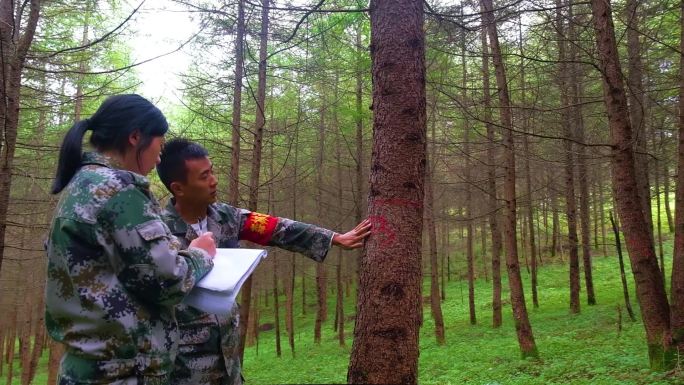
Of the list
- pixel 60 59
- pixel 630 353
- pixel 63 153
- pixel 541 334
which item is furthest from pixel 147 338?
pixel 541 334

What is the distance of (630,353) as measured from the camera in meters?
8.27

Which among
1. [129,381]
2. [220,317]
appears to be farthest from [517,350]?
[129,381]

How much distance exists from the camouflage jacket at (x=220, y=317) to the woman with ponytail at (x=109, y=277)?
0.59 meters

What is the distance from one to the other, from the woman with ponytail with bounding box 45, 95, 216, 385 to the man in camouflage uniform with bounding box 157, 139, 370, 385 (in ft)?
1.95

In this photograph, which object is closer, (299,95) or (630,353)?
(630,353)

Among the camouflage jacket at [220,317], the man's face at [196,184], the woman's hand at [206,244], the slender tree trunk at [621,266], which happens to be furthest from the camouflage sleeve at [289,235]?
the slender tree trunk at [621,266]

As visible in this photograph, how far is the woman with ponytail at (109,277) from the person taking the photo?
5.34 ft

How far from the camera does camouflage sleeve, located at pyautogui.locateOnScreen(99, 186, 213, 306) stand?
1.64 m

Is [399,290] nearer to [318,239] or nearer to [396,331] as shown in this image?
[396,331]

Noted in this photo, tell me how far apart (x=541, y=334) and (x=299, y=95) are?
32.7ft

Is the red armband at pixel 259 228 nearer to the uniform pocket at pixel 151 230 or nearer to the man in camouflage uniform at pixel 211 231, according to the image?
the man in camouflage uniform at pixel 211 231

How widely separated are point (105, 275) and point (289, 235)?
1.25 m

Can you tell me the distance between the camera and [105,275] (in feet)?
5.45

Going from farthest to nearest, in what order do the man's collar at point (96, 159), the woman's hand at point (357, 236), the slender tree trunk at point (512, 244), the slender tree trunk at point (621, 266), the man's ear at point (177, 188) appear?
the slender tree trunk at point (621, 266), the slender tree trunk at point (512, 244), the man's ear at point (177, 188), the woman's hand at point (357, 236), the man's collar at point (96, 159)
